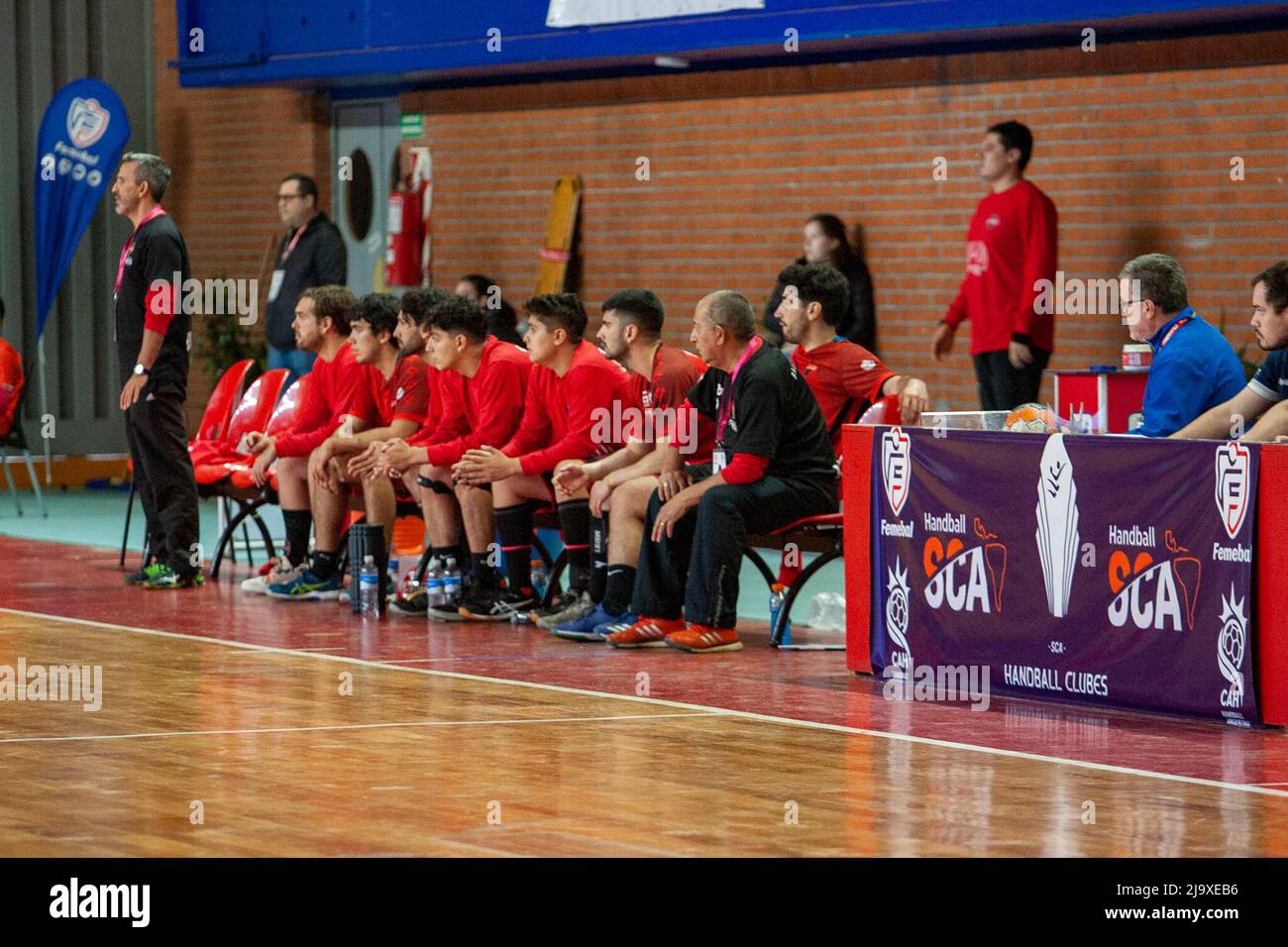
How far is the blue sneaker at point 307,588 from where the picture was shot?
10.6 metres

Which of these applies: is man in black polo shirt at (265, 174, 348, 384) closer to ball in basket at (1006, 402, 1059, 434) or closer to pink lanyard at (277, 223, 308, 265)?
pink lanyard at (277, 223, 308, 265)

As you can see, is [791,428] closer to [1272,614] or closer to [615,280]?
[1272,614]

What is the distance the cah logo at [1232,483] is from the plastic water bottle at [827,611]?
10.6 ft

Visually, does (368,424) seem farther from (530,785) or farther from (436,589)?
(530,785)

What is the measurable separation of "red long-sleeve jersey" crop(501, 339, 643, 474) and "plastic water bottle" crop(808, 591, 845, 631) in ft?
4.42

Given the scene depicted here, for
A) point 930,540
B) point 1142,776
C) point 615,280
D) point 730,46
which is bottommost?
point 1142,776

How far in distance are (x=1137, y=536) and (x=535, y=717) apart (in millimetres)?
2135

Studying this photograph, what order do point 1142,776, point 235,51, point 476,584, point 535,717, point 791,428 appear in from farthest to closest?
point 235,51
point 476,584
point 791,428
point 535,717
point 1142,776

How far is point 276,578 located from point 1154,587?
510cm

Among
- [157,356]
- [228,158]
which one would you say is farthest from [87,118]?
[157,356]

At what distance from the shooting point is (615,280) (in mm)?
14719

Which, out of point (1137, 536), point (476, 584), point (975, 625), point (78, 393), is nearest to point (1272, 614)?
point (1137, 536)

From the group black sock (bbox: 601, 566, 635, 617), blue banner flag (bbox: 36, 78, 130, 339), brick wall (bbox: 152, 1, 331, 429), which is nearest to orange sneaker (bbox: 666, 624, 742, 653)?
black sock (bbox: 601, 566, 635, 617)

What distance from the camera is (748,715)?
7.32 metres
